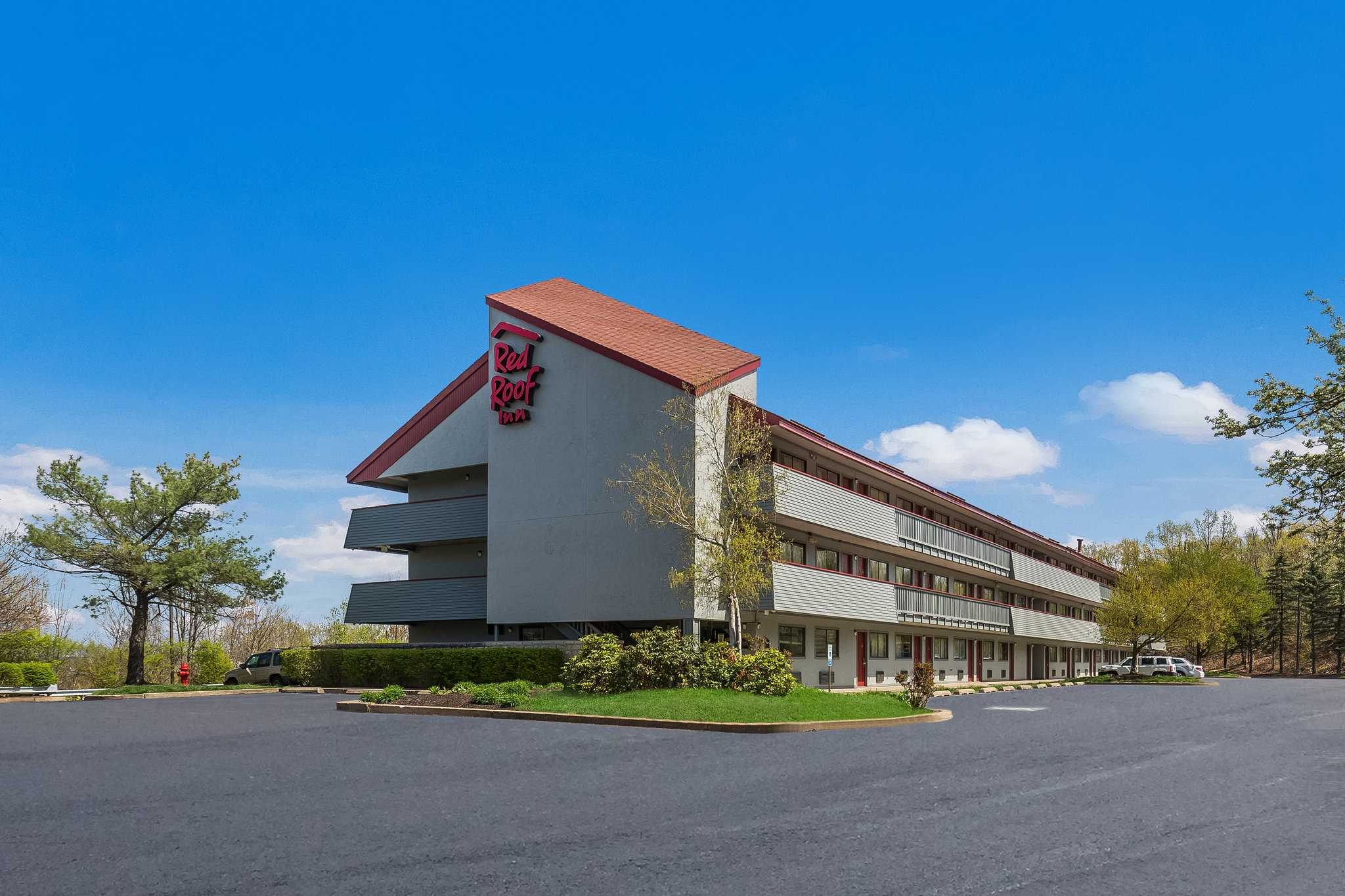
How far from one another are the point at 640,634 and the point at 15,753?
14.9m

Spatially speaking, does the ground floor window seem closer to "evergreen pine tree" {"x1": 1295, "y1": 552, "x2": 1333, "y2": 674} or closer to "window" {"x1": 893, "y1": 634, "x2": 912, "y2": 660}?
"window" {"x1": 893, "y1": 634, "x2": 912, "y2": 660}

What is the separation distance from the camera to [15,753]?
16.9 metres

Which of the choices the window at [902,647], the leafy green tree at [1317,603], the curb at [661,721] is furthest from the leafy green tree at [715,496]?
the leafy green tree at [1317,603]

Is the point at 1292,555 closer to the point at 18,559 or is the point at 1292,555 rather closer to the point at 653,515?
the point at 653,515

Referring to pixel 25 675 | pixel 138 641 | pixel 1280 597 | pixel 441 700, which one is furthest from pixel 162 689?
pixel 1280 597

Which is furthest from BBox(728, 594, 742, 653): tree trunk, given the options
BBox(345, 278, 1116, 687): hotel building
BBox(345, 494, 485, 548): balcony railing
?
BBox(345, 494, 485, 548): balcony railing

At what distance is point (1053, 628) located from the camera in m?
66.8

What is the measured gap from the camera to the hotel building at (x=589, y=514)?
35.2 meters

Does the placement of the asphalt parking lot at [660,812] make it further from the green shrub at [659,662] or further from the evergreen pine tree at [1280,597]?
the evergreen pine tree at [1280,597]

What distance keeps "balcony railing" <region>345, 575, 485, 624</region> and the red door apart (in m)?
16.4

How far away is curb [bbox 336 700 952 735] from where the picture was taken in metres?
21.3

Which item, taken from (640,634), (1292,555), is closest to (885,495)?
(640,634)

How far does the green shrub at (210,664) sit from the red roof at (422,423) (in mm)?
8912

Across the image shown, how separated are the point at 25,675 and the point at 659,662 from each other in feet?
83.8
